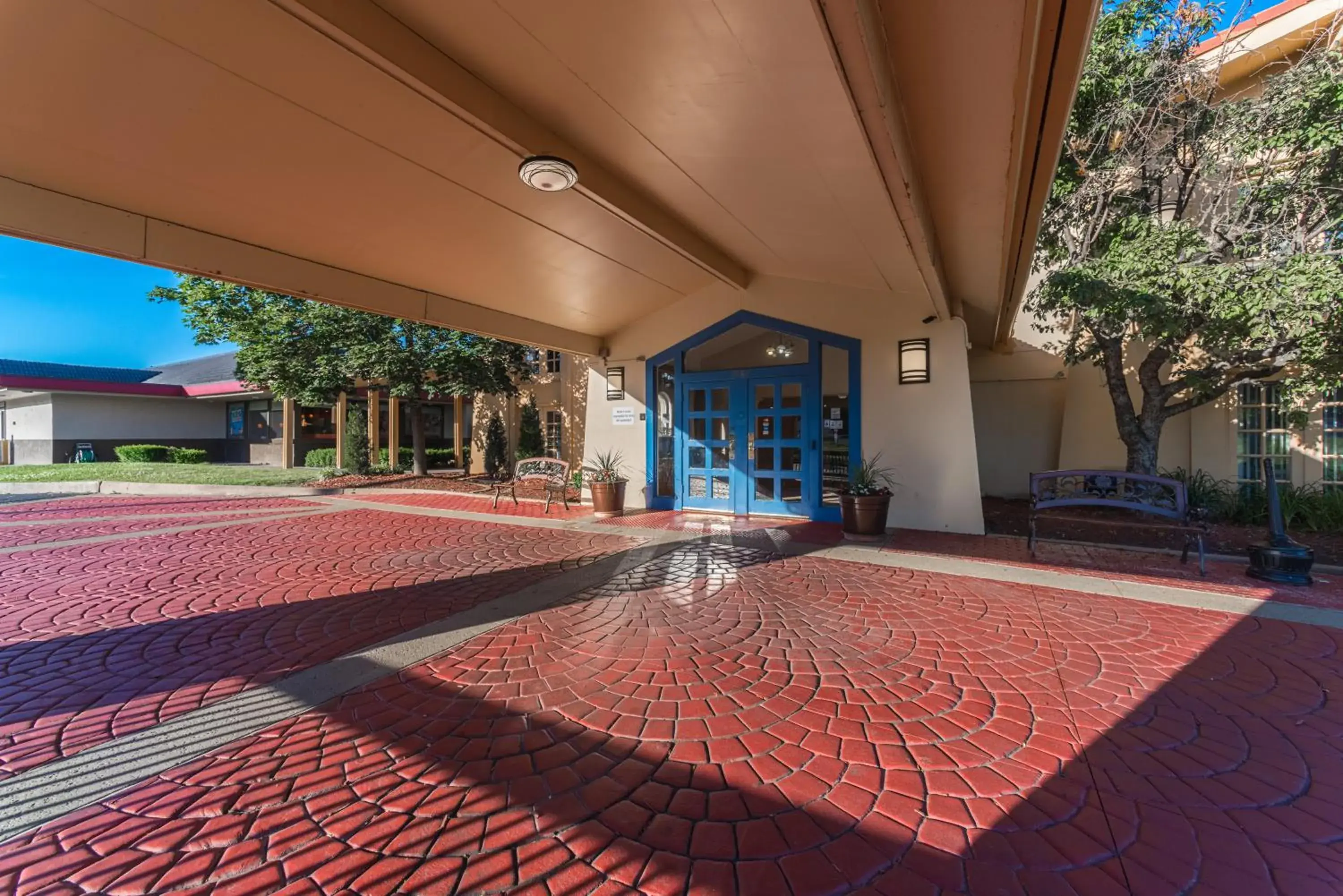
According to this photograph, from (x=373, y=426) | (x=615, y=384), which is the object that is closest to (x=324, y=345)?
(x=373, y=426)

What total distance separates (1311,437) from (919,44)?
9.71m

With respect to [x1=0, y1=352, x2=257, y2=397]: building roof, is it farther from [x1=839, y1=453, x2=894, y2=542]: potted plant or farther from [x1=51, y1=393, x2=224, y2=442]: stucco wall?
[x1=839, y1=453, x2=894, y2=542]: potted plant

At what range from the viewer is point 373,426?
1522 cm

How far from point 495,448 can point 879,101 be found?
13.7m

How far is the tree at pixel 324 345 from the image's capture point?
11.5m

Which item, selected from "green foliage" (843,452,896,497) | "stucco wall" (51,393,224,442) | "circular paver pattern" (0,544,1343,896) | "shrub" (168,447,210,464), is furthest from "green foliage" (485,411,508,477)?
"stucco wall" (51,393,224,442)

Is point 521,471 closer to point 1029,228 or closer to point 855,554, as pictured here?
point 855,554

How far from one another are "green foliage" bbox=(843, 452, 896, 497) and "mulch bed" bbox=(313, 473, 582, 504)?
16.3ft

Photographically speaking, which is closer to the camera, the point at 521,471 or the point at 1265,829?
the point at 1265,829

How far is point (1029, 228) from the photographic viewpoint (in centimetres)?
442

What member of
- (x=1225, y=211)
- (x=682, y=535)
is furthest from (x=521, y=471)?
(x=1225, y=211)

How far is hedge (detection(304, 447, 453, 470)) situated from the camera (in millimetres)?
17328

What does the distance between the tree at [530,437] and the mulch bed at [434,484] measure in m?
1.24

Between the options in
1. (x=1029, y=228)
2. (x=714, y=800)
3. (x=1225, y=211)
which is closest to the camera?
(x=714, y=800)
